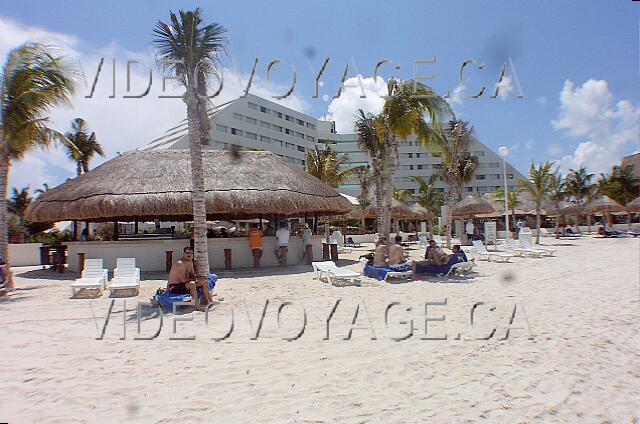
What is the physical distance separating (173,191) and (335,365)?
1113 cm

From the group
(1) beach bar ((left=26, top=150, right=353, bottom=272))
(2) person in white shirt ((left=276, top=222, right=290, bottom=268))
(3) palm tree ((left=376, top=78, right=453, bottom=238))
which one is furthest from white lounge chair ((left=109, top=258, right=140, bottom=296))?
(3) palm tree ((left=376, top=78, right=453, bottom=238))

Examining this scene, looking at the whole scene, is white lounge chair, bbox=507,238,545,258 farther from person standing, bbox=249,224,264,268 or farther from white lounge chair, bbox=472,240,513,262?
person standing, bbox=249,224,264,268

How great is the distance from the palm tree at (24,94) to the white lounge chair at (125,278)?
12.0ft

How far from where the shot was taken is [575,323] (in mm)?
6734

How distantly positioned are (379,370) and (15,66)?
12215mm

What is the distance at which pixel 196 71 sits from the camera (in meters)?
9.51

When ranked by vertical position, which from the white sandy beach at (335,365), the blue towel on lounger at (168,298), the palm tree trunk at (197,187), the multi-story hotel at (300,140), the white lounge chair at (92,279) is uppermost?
the multi-story hotel at (300,140)

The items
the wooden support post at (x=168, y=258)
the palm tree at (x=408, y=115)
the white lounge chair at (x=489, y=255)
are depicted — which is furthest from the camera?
the palm tree at (x=408, y=115)

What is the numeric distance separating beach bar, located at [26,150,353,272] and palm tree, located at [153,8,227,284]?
16.5 feet

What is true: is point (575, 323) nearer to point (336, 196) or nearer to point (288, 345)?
point (288, 345)

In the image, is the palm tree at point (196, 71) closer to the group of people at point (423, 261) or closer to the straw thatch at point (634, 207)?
the group of people at point (423, 261)

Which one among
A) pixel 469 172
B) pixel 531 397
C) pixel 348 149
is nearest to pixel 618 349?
pixel 531 397

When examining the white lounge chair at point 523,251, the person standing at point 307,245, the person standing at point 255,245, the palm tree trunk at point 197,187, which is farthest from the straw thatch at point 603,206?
the palm tree trunk at point 197,187

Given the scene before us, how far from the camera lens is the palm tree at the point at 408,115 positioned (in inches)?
610
